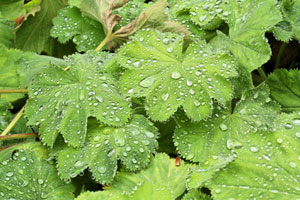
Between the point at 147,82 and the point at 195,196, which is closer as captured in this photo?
the point at 195,196

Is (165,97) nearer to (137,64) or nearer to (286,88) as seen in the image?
(137,64)

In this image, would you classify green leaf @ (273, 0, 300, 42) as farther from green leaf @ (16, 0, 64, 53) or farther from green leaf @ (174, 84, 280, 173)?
green leaf @ (16, 0, 64, 53)

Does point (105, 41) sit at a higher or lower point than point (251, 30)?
lower

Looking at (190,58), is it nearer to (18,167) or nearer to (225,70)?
(225,70)

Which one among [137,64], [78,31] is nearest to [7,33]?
[78,31]

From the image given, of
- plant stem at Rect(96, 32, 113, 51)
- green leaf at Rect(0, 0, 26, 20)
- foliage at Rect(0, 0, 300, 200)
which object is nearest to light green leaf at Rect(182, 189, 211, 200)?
foliage at Rect(0, 0, 300, 200)

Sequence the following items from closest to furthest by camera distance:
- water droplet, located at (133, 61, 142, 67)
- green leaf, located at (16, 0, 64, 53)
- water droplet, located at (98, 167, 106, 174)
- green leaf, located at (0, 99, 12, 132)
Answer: water droplet, located at (98, 167, 106, 174)
water droplet, located at (133, 61, 142, 67)
green leaf, located at (0, 99, 12, 132)
green leaf, located at (16, 0, 64, 53)
